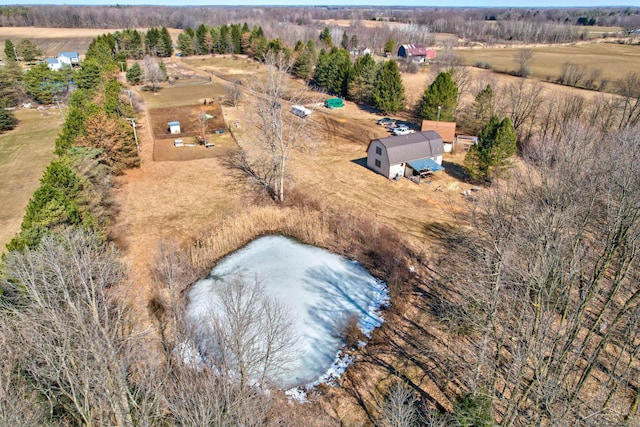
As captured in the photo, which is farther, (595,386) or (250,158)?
(250,158)

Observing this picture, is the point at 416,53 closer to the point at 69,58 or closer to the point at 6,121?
the point at 69,58

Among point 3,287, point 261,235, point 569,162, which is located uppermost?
point 569,162

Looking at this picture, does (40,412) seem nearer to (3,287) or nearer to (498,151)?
(3,287)

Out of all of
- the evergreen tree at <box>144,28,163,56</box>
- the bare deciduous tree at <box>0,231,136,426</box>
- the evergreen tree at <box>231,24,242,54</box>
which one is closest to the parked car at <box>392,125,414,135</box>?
the bare deciduous tree at <box>0,231,136,426</box>

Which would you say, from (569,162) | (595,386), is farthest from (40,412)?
(569,162)

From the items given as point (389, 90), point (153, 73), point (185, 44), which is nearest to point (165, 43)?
point (185, 44)

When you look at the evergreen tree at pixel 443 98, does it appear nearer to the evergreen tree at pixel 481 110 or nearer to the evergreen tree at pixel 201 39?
the evergreen tree at pixel 481 110

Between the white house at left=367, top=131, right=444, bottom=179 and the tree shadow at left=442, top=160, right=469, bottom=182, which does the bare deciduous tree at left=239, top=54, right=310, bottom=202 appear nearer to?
the white house at left=367, top=131, right=444, bottom=179

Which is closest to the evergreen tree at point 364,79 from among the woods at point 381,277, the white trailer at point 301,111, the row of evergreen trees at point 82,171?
the white trailer at point 301,111
